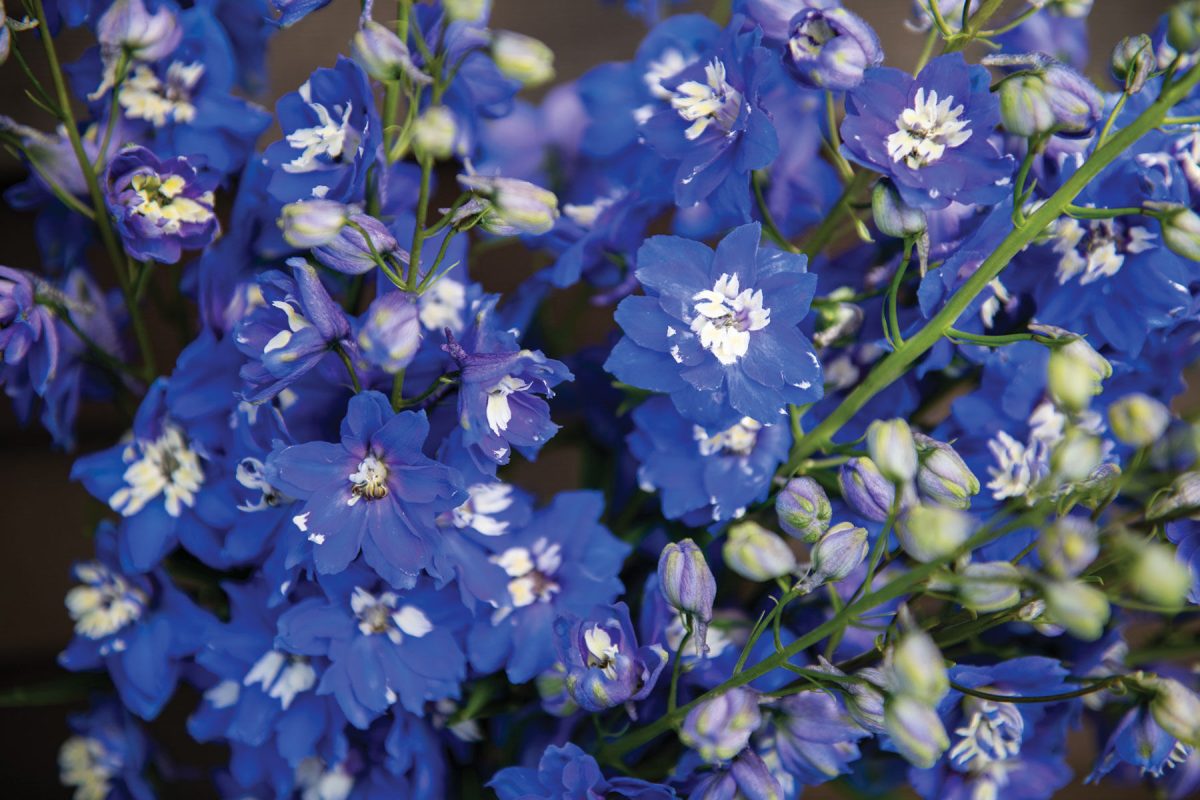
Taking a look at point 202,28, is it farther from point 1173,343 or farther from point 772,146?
point 1173,343

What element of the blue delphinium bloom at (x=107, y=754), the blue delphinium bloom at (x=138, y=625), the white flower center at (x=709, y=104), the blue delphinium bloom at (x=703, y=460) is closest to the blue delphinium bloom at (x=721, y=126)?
the white flower center at (x=709, y=104)

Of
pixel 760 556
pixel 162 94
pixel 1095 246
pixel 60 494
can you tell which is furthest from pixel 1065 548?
pixel 60 494

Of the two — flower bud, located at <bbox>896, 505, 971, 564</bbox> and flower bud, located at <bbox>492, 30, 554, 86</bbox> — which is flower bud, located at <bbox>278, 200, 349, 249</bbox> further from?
flower bud, located at <bbox>896, 505, 971, 564</bbox>

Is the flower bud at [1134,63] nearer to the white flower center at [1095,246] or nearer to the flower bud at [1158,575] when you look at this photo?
the white flower center at [1095,246]

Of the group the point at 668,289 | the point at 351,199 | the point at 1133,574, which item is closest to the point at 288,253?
the point at 351,199

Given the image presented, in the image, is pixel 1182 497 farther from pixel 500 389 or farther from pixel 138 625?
pixel 138 625
